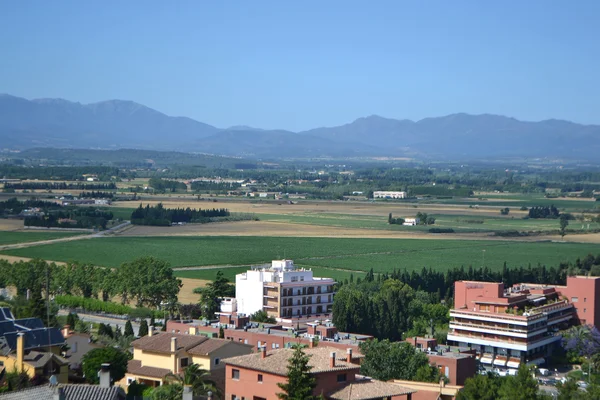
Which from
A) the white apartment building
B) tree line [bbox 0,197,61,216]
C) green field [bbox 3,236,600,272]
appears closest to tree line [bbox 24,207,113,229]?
tree line [bbox 0,197,61,216]

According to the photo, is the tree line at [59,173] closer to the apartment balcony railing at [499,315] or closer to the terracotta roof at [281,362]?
the apartment balcony railing at [499,315]

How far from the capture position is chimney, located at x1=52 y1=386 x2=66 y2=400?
18.7 meters

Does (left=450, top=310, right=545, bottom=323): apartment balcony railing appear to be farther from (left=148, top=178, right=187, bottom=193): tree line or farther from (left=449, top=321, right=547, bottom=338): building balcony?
(left=148, top=178, right=187, bottom=193): tree line

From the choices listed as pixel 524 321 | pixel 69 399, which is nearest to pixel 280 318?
pixel 524 321

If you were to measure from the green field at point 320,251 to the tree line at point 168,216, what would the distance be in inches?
543

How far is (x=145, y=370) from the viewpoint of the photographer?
28.3 meters

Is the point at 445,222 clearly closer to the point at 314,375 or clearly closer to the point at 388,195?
the point at 388,195

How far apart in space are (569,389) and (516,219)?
8147 cm

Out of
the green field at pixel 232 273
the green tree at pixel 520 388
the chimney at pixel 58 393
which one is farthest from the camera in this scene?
the green field at pixel 232 273

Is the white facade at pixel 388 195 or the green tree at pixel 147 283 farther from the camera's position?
the white facade at pixel 388 195

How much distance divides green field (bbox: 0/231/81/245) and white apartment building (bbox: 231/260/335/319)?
35.5 m

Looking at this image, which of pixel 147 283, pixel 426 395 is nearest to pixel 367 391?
pixel 426 395

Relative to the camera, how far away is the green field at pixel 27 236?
7994 centimetres

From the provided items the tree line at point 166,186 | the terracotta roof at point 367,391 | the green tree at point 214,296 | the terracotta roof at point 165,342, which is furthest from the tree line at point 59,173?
the terracotta roof at point 367,391
